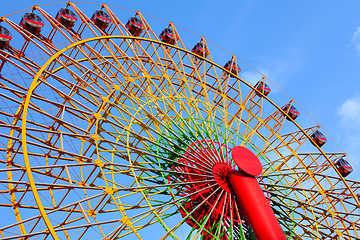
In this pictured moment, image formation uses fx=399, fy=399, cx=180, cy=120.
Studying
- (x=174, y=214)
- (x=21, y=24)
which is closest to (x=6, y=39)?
(x=21, y=24)

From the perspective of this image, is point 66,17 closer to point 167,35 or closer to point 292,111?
point 167,35

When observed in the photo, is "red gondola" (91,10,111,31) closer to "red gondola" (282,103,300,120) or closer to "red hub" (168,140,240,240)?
"red hub" (168,140,240,240)

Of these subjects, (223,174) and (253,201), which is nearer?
(253,201)

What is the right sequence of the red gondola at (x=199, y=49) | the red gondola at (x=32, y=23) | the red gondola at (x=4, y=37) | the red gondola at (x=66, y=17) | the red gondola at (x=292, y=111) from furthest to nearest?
the red gondola at (x=292, y=111) < the red gondola at (x=199, y=49) < the red gondola at (x=66, y=17) < the red gondola at (x=32, y=23) < the red gondola at (x=4, y=37)

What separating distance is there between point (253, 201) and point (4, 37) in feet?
43.5

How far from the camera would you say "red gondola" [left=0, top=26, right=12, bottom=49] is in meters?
18.3

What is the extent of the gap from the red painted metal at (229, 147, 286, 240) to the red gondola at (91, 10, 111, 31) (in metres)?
10.7

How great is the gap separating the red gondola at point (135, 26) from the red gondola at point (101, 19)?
1561 mm

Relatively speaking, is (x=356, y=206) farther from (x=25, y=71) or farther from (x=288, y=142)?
(x=25, y=71)

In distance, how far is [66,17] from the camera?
68.0 ft

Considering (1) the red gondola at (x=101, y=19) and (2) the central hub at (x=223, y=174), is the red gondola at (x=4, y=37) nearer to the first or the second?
(1) the red gondola at (x=101, y=19)

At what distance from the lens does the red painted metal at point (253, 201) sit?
46.4 ft

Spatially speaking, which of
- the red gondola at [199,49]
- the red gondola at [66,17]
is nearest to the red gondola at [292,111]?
the red gondola at [199,49]

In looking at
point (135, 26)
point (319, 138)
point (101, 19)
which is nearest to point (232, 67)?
point (135, 26)
